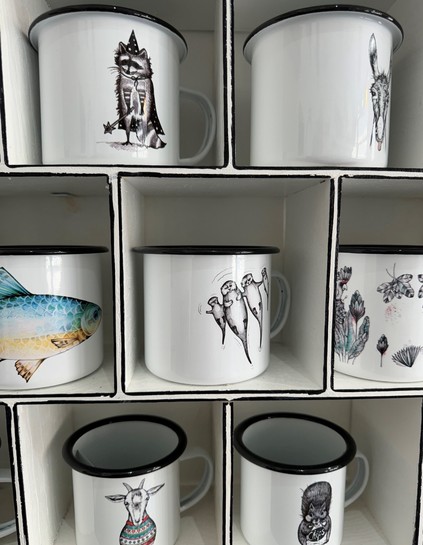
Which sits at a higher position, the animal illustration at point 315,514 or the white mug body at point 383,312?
the white mug body at point 383,312

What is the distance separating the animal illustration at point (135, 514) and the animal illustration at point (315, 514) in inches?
7.9

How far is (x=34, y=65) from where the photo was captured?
56cm

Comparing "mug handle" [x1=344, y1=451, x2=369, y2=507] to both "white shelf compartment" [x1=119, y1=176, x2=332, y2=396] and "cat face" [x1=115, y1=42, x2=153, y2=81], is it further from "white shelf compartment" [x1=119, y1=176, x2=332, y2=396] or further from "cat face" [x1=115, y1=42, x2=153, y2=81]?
"cat face" [x1=115, y1=42, x2=153, y2=81]

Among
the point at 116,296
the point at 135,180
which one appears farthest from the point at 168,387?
the point at 135,180

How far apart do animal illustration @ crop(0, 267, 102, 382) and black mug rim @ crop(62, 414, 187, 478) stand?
14 centimetres

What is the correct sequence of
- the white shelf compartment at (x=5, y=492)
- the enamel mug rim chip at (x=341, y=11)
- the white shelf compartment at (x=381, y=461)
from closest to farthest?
the enamel mug rim chip at (x=341, y=11)
the white shelf compartment at (x=381, y=461)
the white shelf compartment at (x=5, y=492)

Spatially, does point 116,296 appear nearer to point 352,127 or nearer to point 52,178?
point 52,178

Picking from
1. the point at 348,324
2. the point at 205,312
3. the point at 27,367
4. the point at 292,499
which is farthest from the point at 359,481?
the point at 27,367

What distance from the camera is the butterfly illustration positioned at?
0.51 meters

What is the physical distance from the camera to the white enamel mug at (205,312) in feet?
1.63

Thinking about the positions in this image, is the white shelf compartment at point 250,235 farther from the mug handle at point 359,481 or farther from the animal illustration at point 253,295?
the mug handle at point 359,481

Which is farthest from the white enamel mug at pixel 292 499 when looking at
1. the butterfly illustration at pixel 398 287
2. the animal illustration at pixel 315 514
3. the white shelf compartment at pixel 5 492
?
the white shelf compartment at pixel 5 492

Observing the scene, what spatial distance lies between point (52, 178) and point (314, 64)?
0.33 meters

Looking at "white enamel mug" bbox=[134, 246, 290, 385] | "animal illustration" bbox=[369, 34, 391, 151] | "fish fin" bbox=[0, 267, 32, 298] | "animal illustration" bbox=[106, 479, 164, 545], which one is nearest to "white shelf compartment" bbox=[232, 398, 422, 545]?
"animal illustration" bbox=[106, 479, 164, 545]
